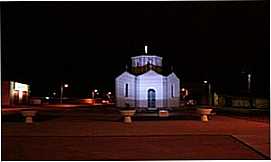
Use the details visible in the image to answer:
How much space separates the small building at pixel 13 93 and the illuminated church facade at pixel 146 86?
13.9 m

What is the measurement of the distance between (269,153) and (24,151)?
5791mm

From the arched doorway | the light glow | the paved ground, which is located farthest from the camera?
the light glow

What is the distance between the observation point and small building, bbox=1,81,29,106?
5328 centimetres

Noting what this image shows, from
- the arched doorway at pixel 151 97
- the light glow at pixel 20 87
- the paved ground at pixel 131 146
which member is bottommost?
the paved ground at pixel 131 146

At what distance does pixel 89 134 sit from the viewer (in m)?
15.4

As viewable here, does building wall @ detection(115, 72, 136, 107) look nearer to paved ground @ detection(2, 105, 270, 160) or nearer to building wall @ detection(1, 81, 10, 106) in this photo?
building wall @ detection(1, 81, 10, 106)

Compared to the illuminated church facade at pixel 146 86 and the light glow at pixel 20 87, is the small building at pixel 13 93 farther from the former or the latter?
the illuminated church facade at pixel 146 86

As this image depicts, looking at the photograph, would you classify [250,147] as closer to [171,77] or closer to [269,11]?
[269,11]

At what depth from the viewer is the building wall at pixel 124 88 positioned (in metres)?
47.4

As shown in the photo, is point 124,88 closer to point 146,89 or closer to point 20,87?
point 146,89

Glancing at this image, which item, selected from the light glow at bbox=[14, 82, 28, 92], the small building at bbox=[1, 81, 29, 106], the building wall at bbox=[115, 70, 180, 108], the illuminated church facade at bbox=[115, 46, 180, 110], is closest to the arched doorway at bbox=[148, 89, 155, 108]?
the illuminated church facade at bbox=[115, 46, 180, 110]

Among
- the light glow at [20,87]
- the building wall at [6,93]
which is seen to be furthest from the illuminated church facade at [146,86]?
the light glow at [20,87]

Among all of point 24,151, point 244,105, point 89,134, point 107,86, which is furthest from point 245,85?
point 24,151

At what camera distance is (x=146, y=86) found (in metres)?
46.8
